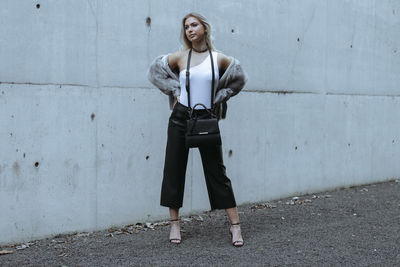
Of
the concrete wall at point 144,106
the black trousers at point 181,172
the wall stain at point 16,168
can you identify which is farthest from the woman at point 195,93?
the wall stain at point 16,168

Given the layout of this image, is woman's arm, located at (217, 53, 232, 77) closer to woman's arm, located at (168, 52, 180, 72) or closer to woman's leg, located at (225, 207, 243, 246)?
woman's arm, located at (168, 52, 180, 72)

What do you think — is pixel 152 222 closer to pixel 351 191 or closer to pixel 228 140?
pixel 228 140

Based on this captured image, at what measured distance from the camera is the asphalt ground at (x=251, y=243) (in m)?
4.22

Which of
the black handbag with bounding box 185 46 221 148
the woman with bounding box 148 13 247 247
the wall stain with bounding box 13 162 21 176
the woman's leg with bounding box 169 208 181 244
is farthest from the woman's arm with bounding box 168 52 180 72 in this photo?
the wall stain with bounding box 13 162 21 176

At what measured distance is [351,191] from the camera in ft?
24.7

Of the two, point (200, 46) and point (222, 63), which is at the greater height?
point (200, 46)

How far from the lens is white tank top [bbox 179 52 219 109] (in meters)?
4.52

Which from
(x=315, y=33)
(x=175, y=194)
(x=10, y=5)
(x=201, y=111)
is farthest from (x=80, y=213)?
(x=315, y=33)

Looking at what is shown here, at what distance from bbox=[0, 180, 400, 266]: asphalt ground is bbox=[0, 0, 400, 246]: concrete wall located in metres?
0.23

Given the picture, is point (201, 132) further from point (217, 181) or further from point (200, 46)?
point (200, 46)

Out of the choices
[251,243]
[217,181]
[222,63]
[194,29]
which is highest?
[194,29]

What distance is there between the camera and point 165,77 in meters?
4.62

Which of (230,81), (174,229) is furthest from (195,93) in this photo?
(174,229)

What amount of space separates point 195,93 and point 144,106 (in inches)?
39.1
